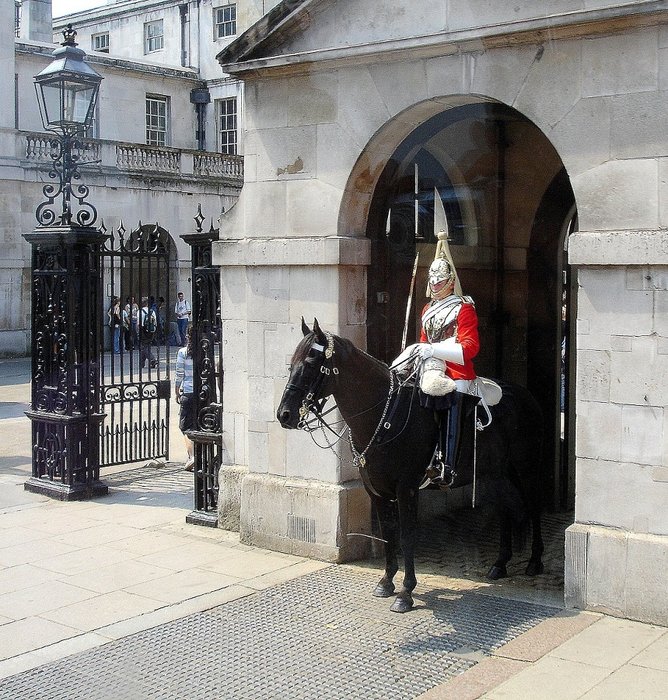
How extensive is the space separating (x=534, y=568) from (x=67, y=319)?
5.72 meters

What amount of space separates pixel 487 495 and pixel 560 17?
11.9 ft

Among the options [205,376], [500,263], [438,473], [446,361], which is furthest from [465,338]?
[205,376]

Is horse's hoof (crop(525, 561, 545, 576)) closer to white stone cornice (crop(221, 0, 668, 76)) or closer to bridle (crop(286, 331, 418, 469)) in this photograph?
bridle (crop(286, 331, 418, 469))

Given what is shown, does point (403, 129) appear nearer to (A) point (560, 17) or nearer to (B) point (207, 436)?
(A) point (560, 17)

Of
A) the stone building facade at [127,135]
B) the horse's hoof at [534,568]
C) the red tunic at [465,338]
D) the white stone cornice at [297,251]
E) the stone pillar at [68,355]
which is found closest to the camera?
the red tunic at [465,338]

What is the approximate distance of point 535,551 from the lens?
8273 millimetres

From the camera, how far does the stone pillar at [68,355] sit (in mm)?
11133

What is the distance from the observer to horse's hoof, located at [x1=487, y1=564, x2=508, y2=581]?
8.12m

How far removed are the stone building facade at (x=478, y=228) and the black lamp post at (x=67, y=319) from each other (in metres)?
2.45

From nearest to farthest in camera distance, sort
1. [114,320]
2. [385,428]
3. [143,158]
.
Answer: [385,428]
[114,320]
[143,158]

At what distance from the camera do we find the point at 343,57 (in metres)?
8.23

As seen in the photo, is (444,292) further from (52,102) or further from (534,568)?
(52,102)

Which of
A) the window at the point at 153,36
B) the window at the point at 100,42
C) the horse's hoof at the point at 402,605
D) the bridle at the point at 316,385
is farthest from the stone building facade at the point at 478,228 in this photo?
the window at the point at 100,42

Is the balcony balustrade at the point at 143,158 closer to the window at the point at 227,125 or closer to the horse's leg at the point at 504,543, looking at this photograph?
the window at the point at 227,125
